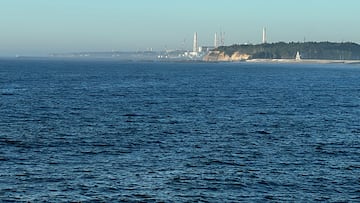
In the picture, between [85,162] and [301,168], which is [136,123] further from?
[301,168]

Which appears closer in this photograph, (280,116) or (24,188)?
(24,188)

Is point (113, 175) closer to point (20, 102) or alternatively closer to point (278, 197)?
point (278, 197)

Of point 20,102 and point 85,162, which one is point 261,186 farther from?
point 20,102

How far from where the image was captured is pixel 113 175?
38125 mm

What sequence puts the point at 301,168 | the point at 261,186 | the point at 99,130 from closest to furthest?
1. the point at 261,186
2. the point at 301,168
3. the point at 99,130

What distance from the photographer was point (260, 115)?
7231cm

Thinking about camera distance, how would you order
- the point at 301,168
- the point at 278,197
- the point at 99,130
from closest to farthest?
the point at 278,197
the point at 301,168
the point at 99,130

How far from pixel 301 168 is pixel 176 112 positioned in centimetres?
3499

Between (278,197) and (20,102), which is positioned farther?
(20,102)

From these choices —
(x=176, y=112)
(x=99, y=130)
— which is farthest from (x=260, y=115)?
(x=99, y=130)

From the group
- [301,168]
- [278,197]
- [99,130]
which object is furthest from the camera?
[99,130]

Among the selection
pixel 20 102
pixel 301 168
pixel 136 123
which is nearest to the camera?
pixel 301 168

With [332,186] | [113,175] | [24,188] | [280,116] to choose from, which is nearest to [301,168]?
[332,186]

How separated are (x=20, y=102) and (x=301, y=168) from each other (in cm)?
5202
